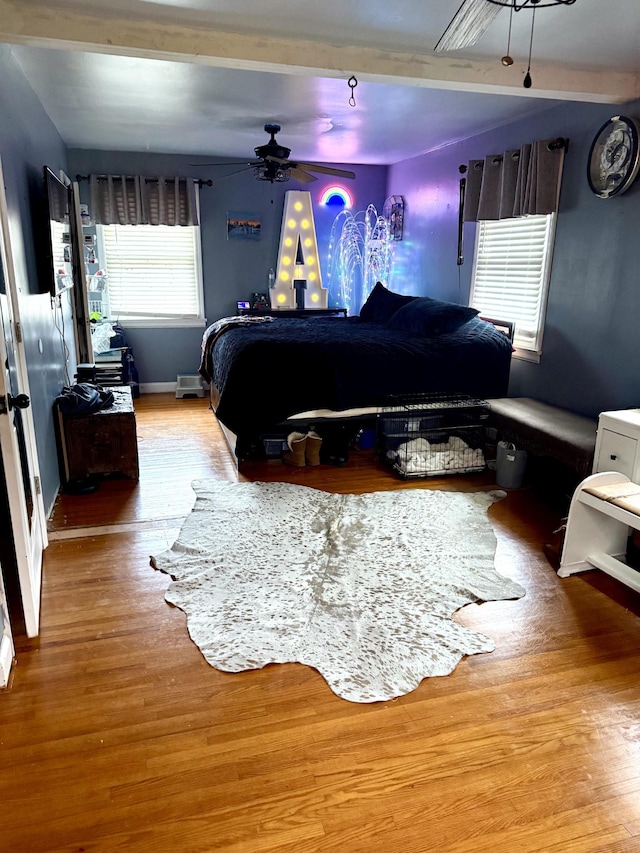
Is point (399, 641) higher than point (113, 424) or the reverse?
the reverse

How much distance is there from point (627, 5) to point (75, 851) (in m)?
3.40

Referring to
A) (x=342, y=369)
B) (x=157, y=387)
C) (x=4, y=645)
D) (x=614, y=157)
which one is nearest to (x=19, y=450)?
(x=4, y=645)

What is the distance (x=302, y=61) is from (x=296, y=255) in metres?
3.74

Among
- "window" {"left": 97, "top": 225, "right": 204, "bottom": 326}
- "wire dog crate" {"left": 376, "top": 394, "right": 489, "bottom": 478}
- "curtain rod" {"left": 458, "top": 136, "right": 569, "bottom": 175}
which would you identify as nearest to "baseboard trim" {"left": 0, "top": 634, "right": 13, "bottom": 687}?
"wire dog crate" {"left": 376, "top": 394, "right": 489, "bottom": 478}

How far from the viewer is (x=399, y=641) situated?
2.19 m

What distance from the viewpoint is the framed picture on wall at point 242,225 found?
6.18m

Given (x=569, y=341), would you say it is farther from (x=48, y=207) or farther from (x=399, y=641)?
(x=48, y=207)

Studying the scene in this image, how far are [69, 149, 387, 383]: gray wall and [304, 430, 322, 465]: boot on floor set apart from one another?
281cm

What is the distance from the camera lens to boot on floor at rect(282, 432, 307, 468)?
13.2 feet

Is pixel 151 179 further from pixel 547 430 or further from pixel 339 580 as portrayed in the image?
pixel 339 580

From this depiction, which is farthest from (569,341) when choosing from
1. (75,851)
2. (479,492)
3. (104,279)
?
(104,279)

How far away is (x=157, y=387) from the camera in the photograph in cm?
634

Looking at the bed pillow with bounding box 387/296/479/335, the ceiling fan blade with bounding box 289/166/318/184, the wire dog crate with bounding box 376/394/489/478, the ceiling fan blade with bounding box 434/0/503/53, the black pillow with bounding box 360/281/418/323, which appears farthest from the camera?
the black pillow with bounding box 360/281/418/323

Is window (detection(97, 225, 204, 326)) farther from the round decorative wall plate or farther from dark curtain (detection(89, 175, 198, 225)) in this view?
the round decorative wall plate
